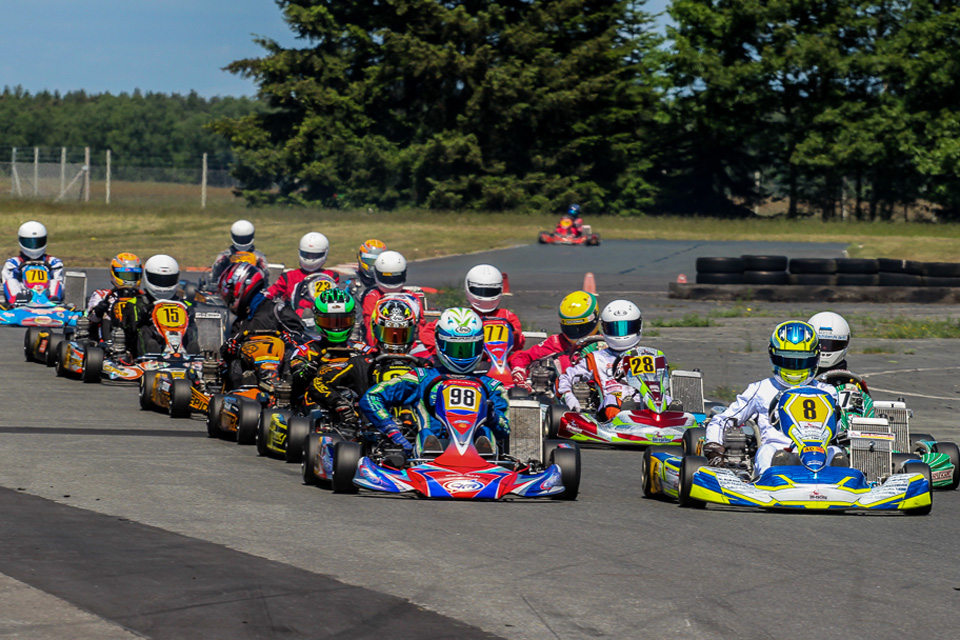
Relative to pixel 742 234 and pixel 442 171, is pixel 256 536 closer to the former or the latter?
pixel 742 234

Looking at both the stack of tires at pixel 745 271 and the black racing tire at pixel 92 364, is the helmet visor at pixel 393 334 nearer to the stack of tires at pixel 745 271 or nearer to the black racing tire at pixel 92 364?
the black racing tire at pixel 92 364

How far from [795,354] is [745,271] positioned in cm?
1711

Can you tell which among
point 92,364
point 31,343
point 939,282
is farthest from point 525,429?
point 939,282

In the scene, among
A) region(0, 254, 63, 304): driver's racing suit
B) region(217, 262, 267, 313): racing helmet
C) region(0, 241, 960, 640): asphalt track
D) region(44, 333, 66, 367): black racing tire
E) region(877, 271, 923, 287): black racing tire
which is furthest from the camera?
region(877, 271, 923, 287): black racing tire

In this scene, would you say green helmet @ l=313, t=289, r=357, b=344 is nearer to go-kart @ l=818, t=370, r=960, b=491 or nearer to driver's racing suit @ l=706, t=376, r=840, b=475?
driver's racing suit @ l=706, t=376, r=840, b=475

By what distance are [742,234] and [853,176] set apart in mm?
11647

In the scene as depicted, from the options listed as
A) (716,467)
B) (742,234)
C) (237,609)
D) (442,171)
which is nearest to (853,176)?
(742,234)

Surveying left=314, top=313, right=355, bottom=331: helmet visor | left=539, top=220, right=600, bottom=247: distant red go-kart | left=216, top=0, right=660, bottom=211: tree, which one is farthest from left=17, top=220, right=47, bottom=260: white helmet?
left=216, top=0, right=660, bottom=211: tree

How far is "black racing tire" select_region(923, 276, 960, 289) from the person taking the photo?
84.2 feet

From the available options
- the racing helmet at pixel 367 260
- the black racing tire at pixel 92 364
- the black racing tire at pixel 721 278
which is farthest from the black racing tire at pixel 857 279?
the black racing tire at pixel 92 364

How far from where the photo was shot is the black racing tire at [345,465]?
8.38 metres

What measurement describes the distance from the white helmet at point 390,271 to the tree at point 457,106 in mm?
39653

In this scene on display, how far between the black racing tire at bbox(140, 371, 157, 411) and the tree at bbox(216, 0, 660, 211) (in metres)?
42.0

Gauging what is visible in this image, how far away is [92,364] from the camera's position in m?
14.2
